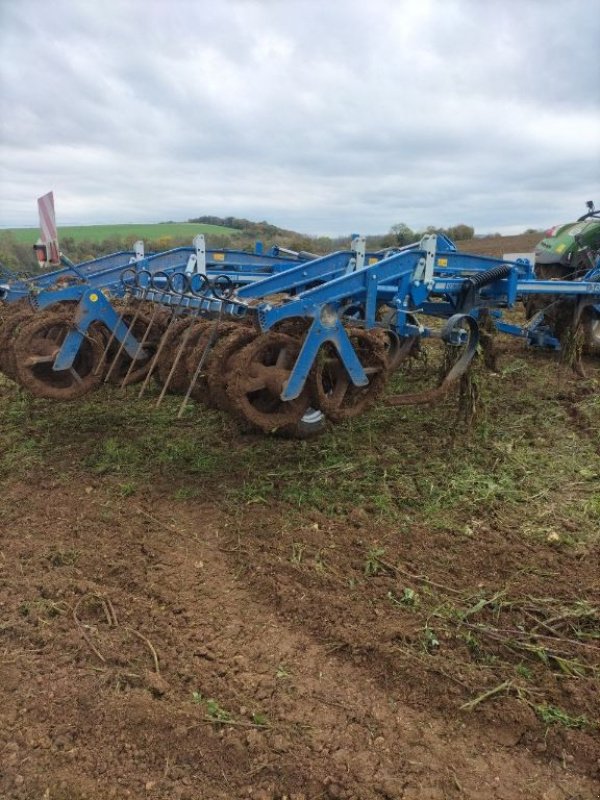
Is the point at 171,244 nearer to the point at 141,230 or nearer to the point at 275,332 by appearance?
the point at 141,230

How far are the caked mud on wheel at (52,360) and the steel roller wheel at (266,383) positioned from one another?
169 cm

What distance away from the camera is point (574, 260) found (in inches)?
343

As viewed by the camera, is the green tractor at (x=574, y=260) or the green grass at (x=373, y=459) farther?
the green tractor at (x=574, y=260)

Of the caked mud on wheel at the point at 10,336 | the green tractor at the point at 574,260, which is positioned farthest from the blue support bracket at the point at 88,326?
the green tractor at the point at 574,260

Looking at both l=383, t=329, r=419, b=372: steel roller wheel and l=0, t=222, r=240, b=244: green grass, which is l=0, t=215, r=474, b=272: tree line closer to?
l=0, t=222, r=240, b=244: green grass

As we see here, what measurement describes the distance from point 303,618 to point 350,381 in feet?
6.55

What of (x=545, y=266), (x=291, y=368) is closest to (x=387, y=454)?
(x=291, y=368)

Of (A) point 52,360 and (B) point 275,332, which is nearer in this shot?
(B) point 275,332

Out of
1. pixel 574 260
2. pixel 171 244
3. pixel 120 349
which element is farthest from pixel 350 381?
pixel 171 244

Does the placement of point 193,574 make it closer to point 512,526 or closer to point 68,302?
point 512,526

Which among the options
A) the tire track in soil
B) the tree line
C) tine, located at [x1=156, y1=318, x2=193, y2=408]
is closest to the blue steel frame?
tine, located at [x1=156, y1=318, x2=193, y2=408]

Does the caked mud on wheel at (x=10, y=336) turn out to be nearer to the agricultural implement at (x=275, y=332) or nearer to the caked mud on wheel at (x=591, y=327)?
the agricultural implement at (x=275, y=332)

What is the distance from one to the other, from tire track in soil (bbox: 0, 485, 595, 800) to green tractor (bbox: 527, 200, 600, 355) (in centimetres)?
646

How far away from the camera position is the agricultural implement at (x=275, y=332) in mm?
4301
